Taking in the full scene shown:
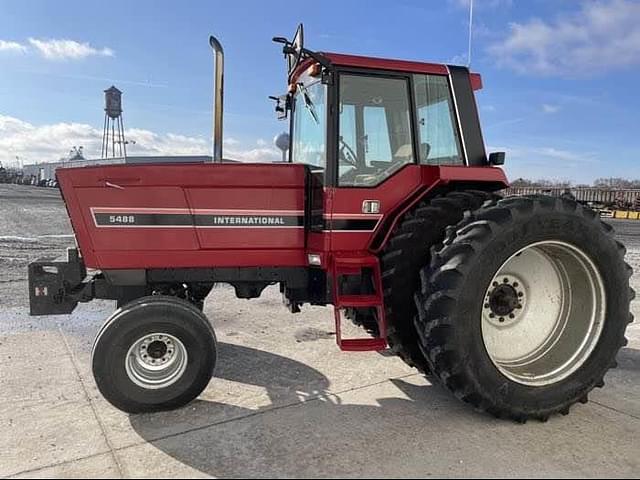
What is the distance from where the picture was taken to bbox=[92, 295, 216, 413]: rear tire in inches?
138

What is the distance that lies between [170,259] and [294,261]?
0.96 metres

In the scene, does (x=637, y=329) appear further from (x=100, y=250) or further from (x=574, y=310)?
(x=100, y=250)

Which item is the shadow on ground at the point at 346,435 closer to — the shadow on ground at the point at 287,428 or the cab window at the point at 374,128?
the shadow on ground at the point at 287,428

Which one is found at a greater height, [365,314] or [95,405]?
[365,314]

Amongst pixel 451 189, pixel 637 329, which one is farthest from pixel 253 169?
pixel 637 329

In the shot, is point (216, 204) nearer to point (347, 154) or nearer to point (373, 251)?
point (347, 154)

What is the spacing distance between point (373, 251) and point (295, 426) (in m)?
1.43

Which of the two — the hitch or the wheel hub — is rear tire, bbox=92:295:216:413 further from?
the wheel hub

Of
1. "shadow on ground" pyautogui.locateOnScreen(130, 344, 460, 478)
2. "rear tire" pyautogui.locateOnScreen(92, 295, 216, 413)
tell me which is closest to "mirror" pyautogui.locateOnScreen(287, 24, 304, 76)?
"rear tire" pyautogui.locateOnScreen(92, 295, 216, 413)

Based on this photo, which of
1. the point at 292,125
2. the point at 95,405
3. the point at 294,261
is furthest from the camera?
the point at 292,125

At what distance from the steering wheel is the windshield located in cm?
13

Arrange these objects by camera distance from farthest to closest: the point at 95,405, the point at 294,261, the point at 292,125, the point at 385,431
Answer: the point at 292,125, the point at 294,261, the point at 95,405, the point at 385,431

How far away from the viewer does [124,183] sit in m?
3.79

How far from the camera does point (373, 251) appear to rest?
13.3 feet
